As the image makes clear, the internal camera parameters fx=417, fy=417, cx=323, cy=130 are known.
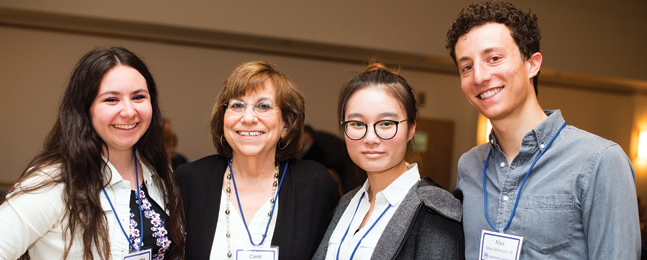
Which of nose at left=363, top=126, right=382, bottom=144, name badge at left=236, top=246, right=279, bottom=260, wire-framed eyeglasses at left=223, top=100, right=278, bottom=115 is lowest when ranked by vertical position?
name badge at left=236, top=246, right=279, bottom=260

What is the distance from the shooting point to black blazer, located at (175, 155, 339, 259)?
1922 millimetres

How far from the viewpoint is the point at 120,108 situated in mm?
1721

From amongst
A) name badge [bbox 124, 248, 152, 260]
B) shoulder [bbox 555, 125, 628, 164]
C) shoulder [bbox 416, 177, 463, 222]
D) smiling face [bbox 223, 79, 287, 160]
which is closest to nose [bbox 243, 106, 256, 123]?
smiling face [bbox 223, 79, 287, 160]

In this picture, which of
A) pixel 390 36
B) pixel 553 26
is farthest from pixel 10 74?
pixel 553 26

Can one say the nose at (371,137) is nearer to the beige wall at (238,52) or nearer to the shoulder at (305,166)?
the shoulder at (305,166)

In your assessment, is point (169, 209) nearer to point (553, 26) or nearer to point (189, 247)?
point (189, 247)

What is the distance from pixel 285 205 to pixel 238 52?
17.5 ft

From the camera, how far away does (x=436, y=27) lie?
6469 mm

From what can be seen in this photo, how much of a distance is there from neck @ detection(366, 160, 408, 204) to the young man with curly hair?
29 centimetres

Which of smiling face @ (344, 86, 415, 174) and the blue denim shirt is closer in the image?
the blue denim shirt

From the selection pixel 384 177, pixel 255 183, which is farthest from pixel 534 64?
pixel 255 183

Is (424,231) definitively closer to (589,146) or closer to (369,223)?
(369,223)

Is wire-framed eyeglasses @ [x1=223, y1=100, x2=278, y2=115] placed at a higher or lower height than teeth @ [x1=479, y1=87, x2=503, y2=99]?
lower

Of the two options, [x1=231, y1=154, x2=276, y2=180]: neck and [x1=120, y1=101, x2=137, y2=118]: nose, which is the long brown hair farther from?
[x1=231, y1=154, x2=276, y2=180]: neck
